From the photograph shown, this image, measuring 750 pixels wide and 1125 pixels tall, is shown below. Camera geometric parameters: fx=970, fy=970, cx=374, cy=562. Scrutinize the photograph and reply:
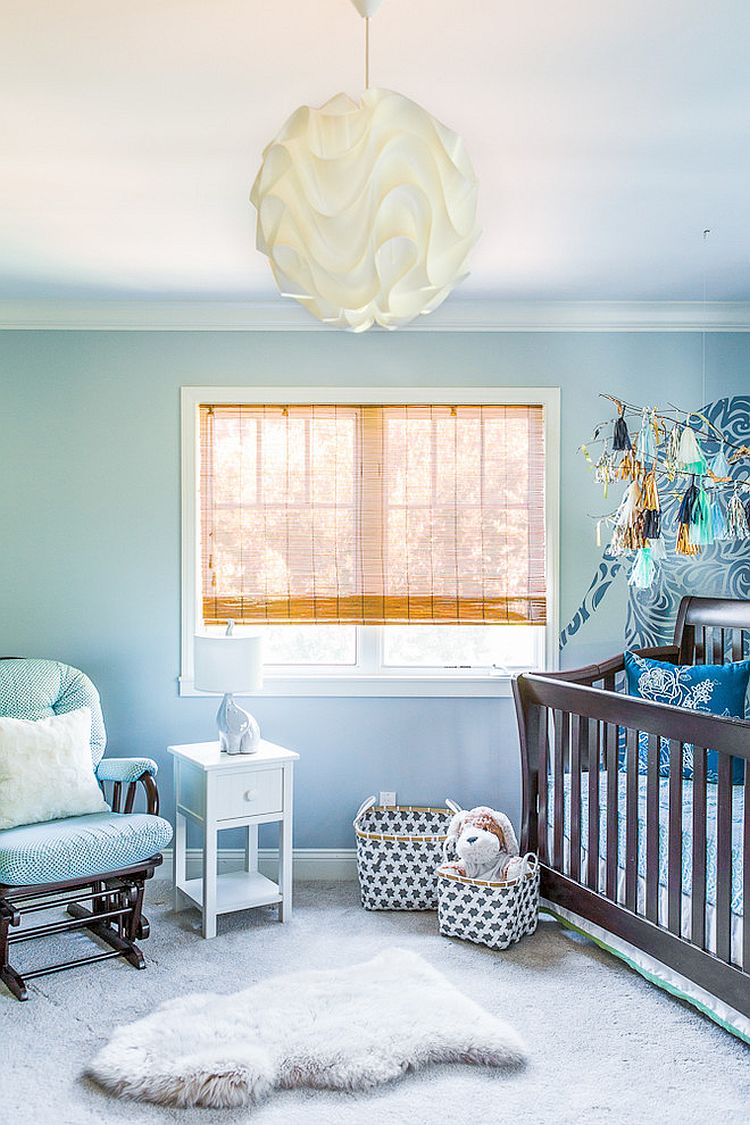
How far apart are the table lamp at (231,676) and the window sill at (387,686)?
383 millimetres

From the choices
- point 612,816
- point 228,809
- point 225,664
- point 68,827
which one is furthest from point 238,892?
point 612,816

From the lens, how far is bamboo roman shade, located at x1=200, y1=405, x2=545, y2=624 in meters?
4.21

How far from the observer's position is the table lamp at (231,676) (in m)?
3.71

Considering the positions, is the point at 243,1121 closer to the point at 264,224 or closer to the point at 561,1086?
the point at 561,1086

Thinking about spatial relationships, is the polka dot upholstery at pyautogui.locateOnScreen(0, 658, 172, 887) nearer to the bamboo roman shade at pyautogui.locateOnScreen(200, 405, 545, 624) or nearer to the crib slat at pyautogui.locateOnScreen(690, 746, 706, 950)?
the bamboo roman shade at pyautogui.locateOnScreen(200, 405, 545, 624)

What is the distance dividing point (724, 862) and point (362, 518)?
6.85 feet

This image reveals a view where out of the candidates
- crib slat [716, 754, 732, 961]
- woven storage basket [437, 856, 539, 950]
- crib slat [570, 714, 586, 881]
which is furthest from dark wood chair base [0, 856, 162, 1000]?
crib slat [716, 754, 732, 961]

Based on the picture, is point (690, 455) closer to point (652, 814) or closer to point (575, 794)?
point (652, 814)

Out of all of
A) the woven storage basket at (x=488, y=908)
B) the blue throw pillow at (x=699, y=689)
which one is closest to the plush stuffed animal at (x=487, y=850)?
the woven storage basket at (x=488, y=908)

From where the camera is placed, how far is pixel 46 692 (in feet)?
12.5

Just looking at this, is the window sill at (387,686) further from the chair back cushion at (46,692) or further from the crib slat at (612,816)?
the crib slat at (612,816)

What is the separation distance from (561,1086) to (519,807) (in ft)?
5.73

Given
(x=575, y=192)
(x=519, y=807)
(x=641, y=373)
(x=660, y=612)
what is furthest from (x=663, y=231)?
(x=519, y=807)

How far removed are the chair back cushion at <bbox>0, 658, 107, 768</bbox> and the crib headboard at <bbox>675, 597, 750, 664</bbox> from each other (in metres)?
2.39
